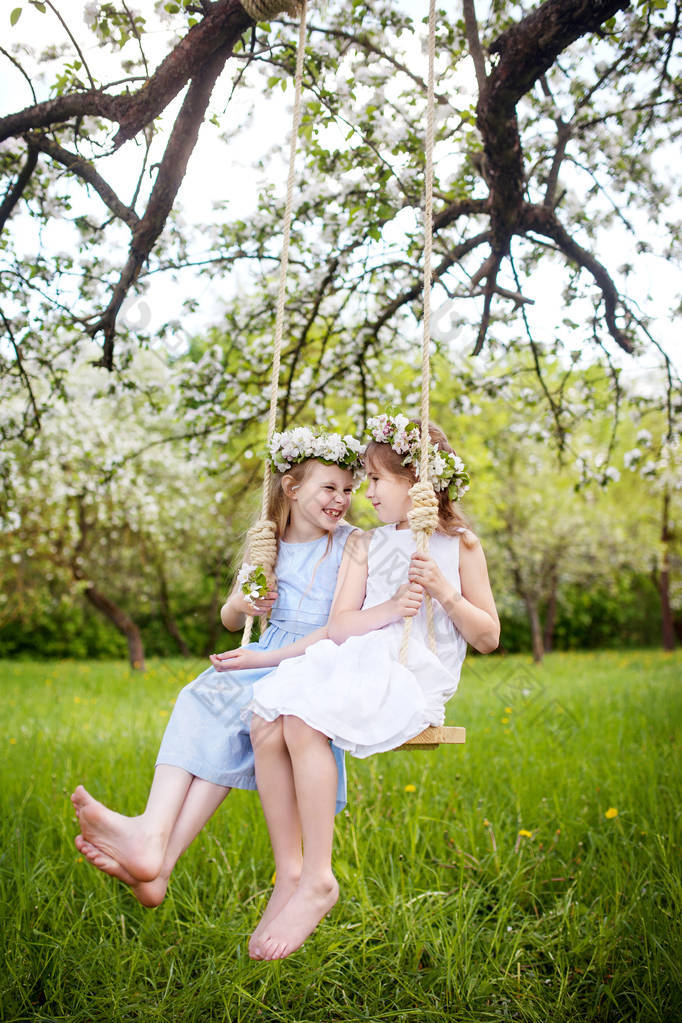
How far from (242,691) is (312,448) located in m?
0.71

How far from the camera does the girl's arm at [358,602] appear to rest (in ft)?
7.01

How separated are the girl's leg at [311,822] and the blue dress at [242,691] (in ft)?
0.48

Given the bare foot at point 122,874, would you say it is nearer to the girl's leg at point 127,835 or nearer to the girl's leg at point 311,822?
the girl's leg at point 127,835

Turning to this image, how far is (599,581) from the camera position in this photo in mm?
13445

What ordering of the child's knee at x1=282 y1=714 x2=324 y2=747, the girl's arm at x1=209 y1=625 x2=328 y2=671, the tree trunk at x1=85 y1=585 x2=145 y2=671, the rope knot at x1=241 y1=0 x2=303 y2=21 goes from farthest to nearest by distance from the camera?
the tree trunk at x1=85 y1=585 x2=145 y2=671 < the rope knot at x1=241 y1=0 x2=303 y2=21 < the girl's arm at x1=209 y1=625 x2=328 y2=671 < the child's knee at x1=282 y1=714 x2=324 y2=747

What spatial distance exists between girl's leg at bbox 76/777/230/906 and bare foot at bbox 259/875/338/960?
28 cm

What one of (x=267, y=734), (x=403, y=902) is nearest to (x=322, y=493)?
(x=267, y=734)

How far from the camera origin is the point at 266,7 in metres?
2.35

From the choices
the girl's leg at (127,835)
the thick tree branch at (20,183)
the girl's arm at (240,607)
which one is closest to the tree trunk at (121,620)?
the thick tree branch at (20,183)

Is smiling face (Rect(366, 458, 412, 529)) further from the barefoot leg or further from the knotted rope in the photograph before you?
the barefoot leg

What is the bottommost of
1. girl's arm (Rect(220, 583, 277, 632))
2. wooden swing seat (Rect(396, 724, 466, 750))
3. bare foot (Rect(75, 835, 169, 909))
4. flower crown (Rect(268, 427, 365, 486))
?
bare foot (Rect(75, 835, 169, 909))

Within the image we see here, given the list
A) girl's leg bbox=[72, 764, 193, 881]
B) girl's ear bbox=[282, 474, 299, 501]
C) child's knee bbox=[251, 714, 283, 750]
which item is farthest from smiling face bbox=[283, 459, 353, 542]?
girl's leg bbox=[72, 764, 193, 881]

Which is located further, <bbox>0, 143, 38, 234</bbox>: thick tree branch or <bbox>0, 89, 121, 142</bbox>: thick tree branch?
<bbox>0, 143, 38, 234</bbox>: thick tree branch

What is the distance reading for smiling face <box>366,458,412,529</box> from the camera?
235 cm
